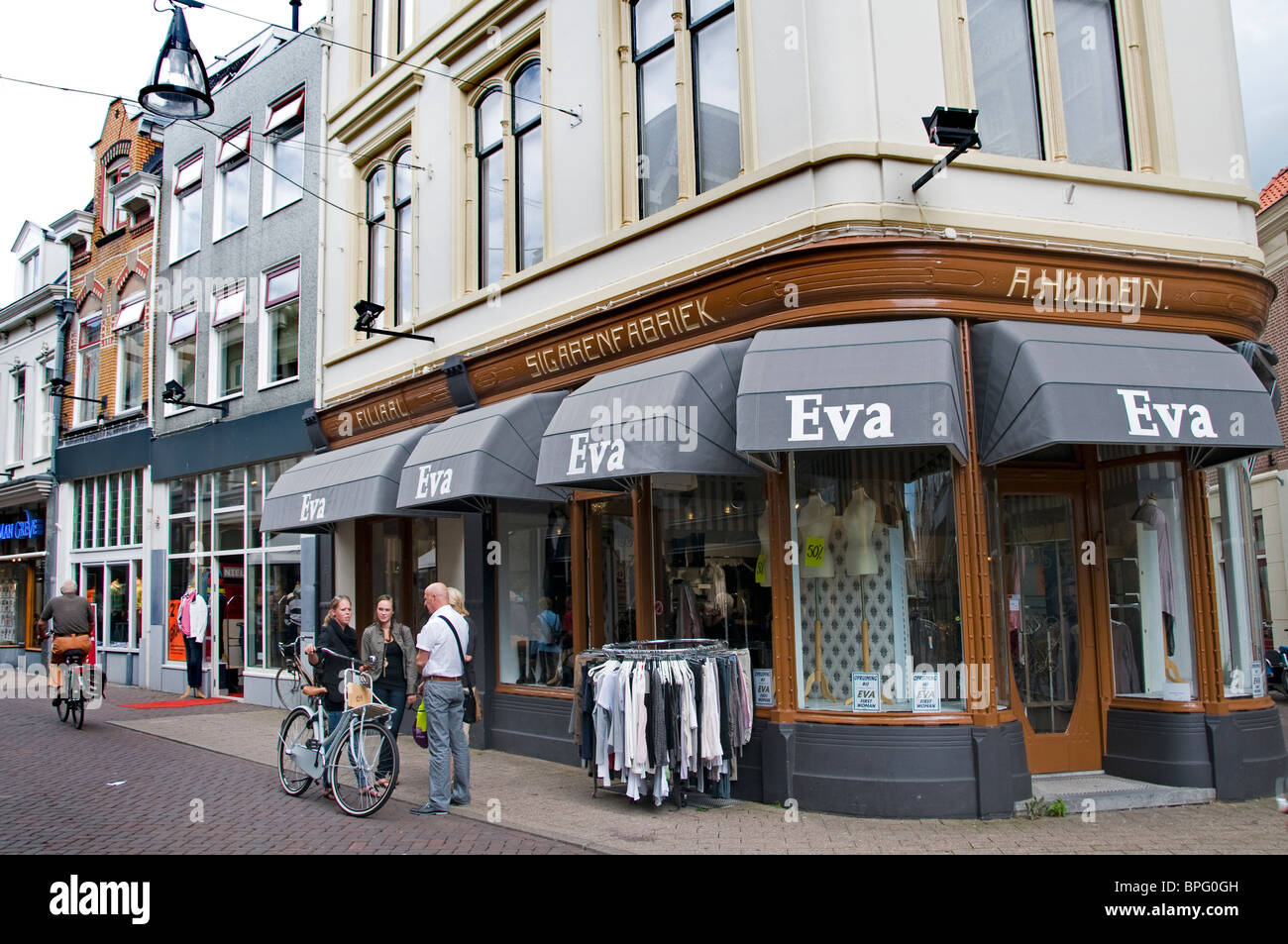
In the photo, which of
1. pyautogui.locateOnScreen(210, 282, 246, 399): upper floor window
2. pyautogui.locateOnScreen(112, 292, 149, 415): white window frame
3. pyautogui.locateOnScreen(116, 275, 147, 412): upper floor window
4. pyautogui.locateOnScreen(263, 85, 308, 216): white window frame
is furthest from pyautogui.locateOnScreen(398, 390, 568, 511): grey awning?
pyautogui.locateOnScreen(116, 275, 147, 412): upper floor window

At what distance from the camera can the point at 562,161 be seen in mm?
11383

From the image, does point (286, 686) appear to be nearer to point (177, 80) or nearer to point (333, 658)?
point (333, 658)

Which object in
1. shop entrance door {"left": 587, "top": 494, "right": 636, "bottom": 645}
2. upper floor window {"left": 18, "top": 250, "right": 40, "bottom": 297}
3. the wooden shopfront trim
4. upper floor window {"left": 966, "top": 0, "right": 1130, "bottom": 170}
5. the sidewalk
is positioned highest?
upper floor window {"left": 18, "top": 250, "right": 40, "bottom": 297}

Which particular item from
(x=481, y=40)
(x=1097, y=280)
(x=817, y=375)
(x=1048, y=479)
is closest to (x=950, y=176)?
(x=1097, y=280)

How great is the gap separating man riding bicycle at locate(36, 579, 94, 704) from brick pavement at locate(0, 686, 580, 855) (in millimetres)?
1964

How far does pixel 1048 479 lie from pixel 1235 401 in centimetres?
171

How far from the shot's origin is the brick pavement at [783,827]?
703cm

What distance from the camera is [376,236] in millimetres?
15383

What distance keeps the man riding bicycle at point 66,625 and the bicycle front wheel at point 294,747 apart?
6.80 metres

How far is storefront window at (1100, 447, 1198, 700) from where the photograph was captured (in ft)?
29.1

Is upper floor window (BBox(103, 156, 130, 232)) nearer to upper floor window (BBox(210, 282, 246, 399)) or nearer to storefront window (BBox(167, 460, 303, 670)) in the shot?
upper floor window (BBox(210, 282, 246, 399))

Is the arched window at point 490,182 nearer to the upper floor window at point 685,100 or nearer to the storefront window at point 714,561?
the upper floor window at point 685,100

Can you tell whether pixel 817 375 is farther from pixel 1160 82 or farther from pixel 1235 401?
pixel 1160 82

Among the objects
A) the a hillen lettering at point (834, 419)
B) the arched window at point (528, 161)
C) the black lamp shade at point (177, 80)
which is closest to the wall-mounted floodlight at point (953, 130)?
the a hillen lettering at point (834, 419)
